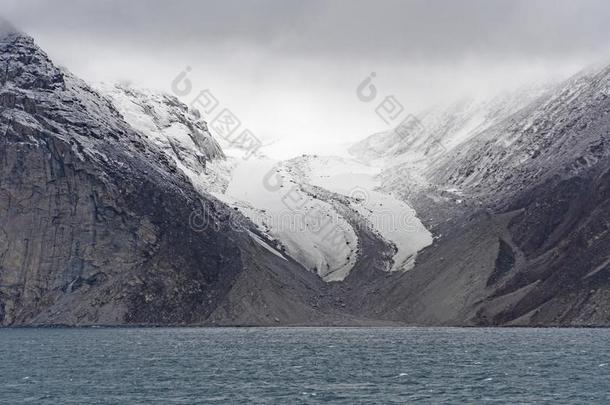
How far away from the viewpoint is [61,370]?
119500 millimetres

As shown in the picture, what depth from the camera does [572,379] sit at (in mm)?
103562

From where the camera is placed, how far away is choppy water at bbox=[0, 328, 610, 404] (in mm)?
93312

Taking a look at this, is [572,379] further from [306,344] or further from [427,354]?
[306,344]

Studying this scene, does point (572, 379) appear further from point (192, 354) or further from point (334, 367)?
A: point (192, 354)

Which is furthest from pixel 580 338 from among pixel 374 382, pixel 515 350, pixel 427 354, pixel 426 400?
pixel 426 400

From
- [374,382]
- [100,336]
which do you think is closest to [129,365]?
[374,382]

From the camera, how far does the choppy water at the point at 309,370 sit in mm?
93312

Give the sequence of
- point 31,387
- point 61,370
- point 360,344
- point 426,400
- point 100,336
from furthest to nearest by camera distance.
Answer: point 100,336, point 360,344, point 61,370, point 31,387, point 426,400

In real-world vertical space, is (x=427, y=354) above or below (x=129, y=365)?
below

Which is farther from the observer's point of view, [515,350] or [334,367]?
[515,350]

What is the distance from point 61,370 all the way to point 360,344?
2473 inches

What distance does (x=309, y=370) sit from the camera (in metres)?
118

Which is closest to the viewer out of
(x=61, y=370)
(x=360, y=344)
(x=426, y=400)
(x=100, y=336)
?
(x=426, y=400)

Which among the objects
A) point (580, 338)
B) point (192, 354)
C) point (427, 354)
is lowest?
point (580, 338)
